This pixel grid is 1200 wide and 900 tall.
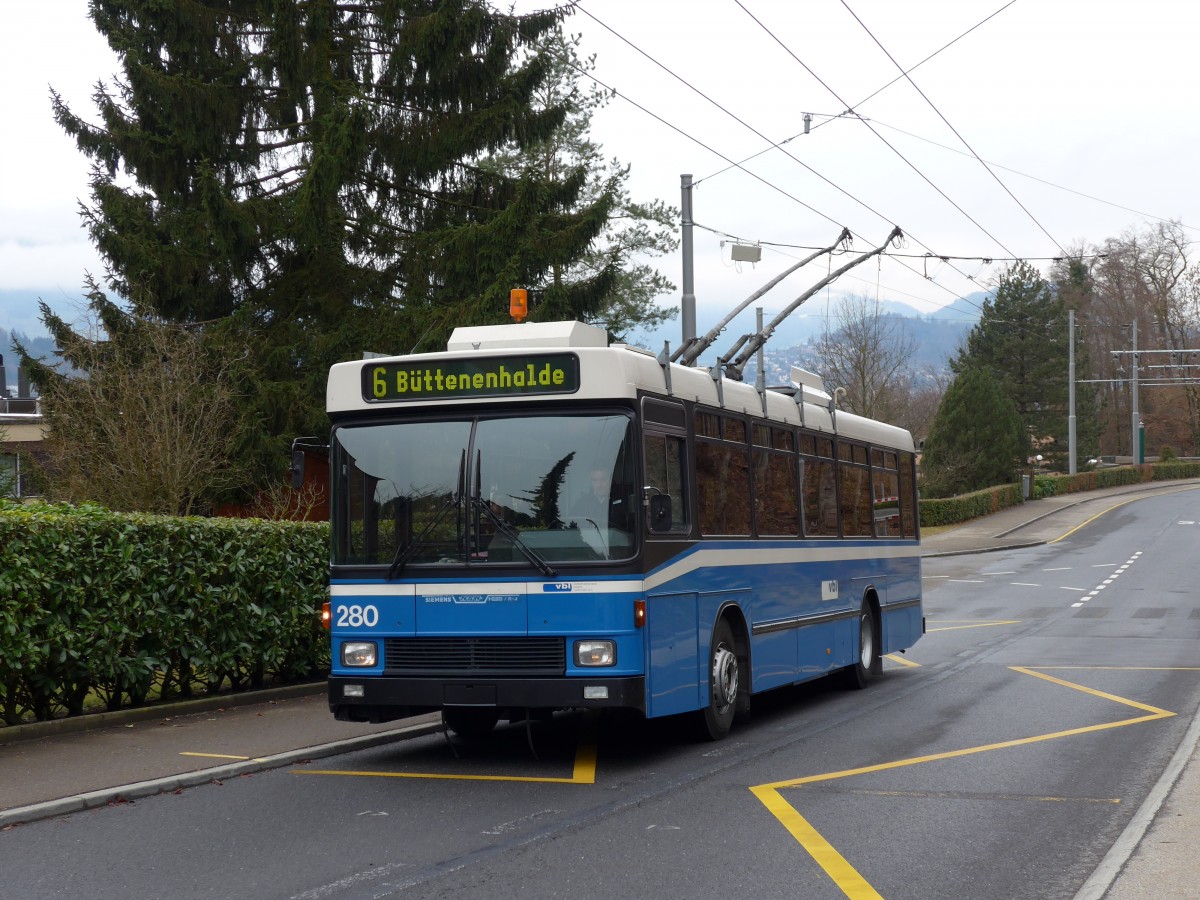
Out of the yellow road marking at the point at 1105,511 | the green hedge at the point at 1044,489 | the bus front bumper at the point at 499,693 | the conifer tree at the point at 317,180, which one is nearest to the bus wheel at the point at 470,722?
the bus front bumper at the point at 499,693

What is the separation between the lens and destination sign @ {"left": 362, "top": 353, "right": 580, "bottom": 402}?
980cm

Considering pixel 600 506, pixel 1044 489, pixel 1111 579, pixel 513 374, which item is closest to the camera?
pixel 600 506

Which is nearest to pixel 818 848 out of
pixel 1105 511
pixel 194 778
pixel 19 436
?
pixel 194 778

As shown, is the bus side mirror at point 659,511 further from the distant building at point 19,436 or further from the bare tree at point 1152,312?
the bare tree at point 1152,312

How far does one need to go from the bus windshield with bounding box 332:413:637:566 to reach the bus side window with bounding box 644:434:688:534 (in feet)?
0.59

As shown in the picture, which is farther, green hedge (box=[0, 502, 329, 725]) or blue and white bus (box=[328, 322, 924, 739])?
green hedge (box=[0, 502, 329, 725])

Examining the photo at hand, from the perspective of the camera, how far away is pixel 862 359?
198ft

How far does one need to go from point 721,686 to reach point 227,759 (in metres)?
3.82

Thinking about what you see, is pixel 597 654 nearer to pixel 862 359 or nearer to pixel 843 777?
pixel 843 777

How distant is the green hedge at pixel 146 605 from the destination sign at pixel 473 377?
2.75 meters

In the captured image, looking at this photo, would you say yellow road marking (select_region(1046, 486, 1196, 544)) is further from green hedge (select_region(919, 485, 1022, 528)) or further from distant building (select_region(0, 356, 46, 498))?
distant building (select_region(0, 356, 46, 498))

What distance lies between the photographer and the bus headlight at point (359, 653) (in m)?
9.94

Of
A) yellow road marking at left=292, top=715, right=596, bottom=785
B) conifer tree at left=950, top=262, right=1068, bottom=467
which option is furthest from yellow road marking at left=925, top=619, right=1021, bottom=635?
conifer tree at left=950, top=262, right=1068, bottom=467

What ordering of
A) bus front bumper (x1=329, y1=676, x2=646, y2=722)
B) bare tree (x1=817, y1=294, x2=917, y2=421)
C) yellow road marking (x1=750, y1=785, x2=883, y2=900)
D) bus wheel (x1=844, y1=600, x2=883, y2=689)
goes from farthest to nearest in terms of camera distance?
bare tree (x1=817, y1=294, x2=917, y2=421), bus wheel (x1=844, y1=600, x2=883, y2=689), bus front bumper (x1=329, y1=676, x2=646, y2=722), yellow road marking (x1=750, y1=785, x2=883, y2=900)
